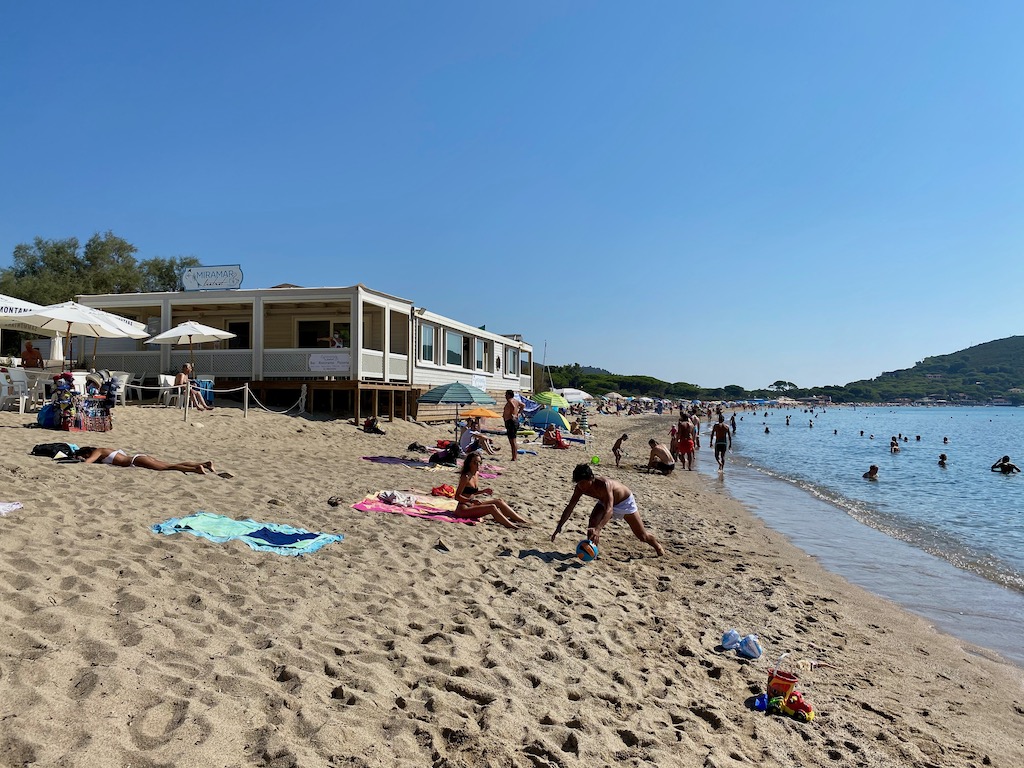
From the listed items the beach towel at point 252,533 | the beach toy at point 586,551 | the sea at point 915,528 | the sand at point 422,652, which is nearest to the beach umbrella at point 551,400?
the sea at point 915,528

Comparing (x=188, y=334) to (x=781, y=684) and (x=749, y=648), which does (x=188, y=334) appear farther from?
(x=781, y=684)

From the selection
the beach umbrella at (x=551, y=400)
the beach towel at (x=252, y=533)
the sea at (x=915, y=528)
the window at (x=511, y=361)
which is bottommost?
the sea at (x=915, y=528)

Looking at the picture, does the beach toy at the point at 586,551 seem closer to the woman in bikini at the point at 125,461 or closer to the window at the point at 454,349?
the woman in bikini at the point at 125,461

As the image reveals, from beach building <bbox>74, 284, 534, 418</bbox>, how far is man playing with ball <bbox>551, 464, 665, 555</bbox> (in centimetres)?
1153

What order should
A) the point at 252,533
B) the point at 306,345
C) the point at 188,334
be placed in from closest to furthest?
1. the point at 252,533
2. the point at 188,334
3. the point at 306,345

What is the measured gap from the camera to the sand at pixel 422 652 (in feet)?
9.33

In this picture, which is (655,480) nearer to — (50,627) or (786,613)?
(786,613)

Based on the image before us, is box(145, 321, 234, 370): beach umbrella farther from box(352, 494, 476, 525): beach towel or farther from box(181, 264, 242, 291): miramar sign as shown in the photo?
box(352, 494, 476, 525): beach towel

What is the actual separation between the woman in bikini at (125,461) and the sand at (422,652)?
0.65 metres

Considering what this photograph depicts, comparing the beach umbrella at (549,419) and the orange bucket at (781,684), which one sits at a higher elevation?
the beach umbrella at (549,419)

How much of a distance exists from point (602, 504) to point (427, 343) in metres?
16.5

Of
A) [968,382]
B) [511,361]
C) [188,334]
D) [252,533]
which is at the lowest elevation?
[252,533]

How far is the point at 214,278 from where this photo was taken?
19609 mm

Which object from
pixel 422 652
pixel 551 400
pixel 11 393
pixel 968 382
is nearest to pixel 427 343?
pixel 551 400
